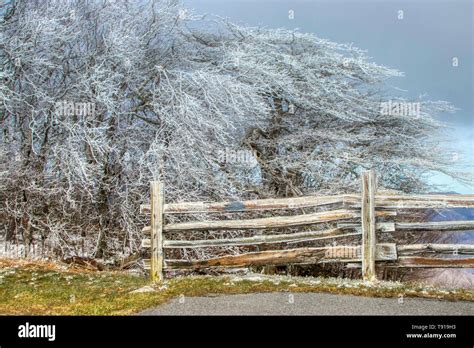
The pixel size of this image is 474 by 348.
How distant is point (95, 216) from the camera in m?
14.5

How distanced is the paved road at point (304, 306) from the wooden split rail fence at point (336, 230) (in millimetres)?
1642

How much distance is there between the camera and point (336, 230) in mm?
9797

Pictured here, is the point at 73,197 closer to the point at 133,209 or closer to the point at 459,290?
the point at 133,209

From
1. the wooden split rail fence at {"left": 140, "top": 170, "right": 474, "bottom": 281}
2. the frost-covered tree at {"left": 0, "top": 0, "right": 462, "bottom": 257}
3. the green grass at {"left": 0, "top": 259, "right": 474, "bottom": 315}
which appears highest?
the frost-covered tree at {"left": 0, "top": 0, "right": 462, "bottom": 257}

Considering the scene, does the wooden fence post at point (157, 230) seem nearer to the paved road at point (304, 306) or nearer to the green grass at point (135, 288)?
the green grass at point (135, 288)

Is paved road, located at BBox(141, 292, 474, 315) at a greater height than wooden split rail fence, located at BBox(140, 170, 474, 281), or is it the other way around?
wooden split rail fence, located at BBox(140, 170, 474, 281)

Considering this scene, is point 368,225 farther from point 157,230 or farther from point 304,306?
point 157,230

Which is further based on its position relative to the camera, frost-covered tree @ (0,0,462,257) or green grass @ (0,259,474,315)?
frost-covered tree @ (0,0,462,257)

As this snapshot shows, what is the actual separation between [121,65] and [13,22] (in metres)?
2.72

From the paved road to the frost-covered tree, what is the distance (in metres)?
5.59

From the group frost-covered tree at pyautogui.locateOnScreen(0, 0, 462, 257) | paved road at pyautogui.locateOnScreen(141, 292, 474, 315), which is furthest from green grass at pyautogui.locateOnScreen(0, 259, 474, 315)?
frost-covered tree at pyautogui.locateOnScreen(0, 0, 462, 257)

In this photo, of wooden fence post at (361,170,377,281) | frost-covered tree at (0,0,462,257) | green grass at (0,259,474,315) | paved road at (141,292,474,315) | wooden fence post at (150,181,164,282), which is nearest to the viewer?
paved road at (141,292,474,315)

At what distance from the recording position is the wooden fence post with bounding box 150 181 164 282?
382 inches

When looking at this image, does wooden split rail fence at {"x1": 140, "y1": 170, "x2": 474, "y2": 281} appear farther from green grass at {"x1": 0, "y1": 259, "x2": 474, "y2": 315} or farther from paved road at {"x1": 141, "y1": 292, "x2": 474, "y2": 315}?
paved road at {"x1": 141, "y1": 292, "x2": 474, "y2": 315}
